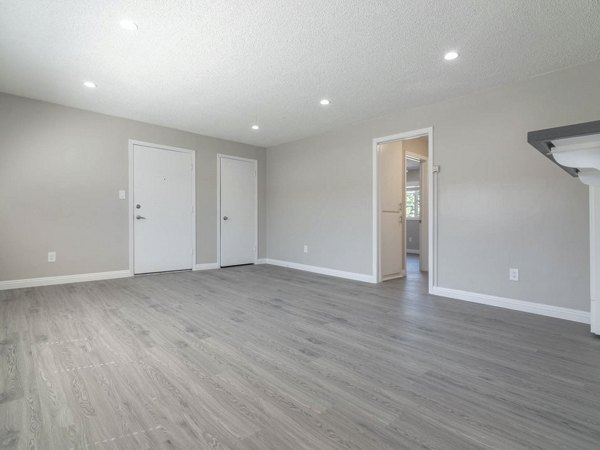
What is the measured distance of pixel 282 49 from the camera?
2.53 meters

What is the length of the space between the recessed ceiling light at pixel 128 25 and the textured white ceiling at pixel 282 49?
4 centimetres

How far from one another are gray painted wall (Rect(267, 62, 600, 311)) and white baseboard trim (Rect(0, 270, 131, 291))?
340 centimetres

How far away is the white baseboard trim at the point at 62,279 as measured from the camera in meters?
3.66

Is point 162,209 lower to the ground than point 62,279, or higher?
higher

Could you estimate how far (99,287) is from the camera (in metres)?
3.81

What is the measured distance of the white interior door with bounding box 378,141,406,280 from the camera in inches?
174

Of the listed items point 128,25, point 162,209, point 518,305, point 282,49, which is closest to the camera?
point 128,25

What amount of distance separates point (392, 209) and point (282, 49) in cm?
289

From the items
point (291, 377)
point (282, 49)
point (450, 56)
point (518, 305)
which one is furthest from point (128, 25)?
point (518, 305)

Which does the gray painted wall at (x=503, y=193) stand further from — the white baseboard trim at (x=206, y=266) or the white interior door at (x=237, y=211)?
the white baseboard trim at (x=206, y=266)

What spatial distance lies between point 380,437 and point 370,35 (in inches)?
100

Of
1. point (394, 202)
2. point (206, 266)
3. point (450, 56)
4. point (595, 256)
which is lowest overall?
point (206, 266)

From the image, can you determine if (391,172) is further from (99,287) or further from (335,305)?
(99,287)

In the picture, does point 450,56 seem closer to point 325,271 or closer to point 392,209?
point 392,209
